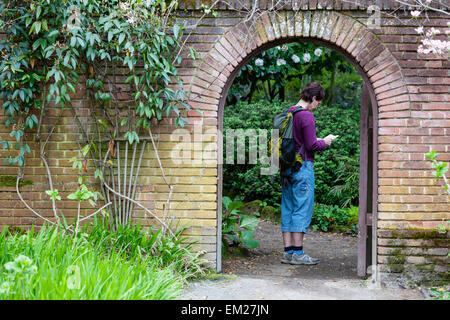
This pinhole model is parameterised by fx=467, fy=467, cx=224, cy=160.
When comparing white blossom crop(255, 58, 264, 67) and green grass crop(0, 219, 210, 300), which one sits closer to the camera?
green grass crop(0, 219, 210, 300)

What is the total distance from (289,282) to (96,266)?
6.56 ft

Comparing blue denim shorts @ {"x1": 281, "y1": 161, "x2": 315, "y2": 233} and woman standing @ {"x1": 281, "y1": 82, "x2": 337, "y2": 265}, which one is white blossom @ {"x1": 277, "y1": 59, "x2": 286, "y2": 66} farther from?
blue denim shorts @ {"x1": 281, "y1": 161, "x2": 315, "y2": 233}

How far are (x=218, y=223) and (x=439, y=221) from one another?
7.25 ft

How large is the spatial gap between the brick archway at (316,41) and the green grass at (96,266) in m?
1.59

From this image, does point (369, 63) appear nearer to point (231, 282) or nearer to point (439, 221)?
point (439, 221)

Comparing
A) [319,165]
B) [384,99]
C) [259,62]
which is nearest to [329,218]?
[319,165]

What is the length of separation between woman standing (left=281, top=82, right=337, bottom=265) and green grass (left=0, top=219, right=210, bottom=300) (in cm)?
125

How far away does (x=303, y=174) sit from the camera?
5.18 metres

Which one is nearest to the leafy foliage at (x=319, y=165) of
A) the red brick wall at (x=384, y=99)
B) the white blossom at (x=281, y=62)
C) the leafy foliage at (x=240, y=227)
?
the white blossom at (x=281, y=62)

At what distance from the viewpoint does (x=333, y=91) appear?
12.1 m

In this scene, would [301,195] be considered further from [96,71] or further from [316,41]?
[96,71]

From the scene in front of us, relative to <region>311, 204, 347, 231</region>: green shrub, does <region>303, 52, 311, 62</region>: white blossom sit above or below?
above

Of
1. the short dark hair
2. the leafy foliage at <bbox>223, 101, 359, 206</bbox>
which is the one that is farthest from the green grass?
the leafy foliage at <bbox>223, 101, 359, 206</bbox>

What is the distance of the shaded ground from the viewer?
13.8ft
